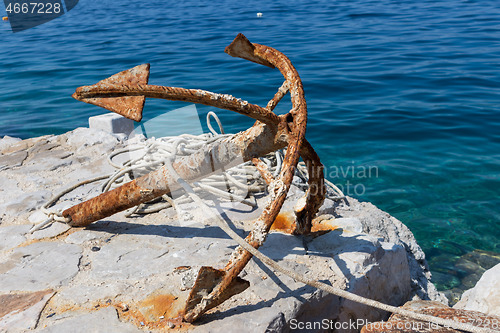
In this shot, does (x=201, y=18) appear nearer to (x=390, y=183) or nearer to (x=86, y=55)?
(x=86, y=55)

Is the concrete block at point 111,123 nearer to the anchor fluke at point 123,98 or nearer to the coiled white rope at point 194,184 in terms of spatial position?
the coiled white rope at point 194,184

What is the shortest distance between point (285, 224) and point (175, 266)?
72cm

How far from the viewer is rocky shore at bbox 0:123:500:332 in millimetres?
1888

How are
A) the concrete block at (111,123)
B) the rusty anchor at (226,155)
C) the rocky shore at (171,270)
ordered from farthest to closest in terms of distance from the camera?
the concrete block at (111,123), the rocky shore at (171,270), the rusty anchor at (226,155)

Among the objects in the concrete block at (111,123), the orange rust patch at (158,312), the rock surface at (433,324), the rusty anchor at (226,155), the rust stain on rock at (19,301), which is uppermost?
the rusty anchor at (226,155)

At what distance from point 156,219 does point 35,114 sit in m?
5.21

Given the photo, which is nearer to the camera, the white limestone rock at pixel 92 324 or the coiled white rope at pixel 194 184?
the white limestone rock at pixel 92 324

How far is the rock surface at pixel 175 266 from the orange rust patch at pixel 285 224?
0.03 meters

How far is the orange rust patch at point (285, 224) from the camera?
2568mm

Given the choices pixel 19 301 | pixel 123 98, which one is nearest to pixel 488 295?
pixel 123 98

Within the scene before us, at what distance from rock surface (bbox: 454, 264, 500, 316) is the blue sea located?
1017mm

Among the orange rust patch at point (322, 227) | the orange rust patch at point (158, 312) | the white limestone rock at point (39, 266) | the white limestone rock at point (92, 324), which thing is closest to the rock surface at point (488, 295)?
the orange rust patch at point (322, 227)

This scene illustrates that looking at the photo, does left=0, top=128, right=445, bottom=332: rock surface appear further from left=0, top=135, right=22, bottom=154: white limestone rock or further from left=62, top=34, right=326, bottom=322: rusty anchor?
left=0, top=135, right=22, bottom=154: white limestone rock

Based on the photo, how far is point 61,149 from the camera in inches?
155
